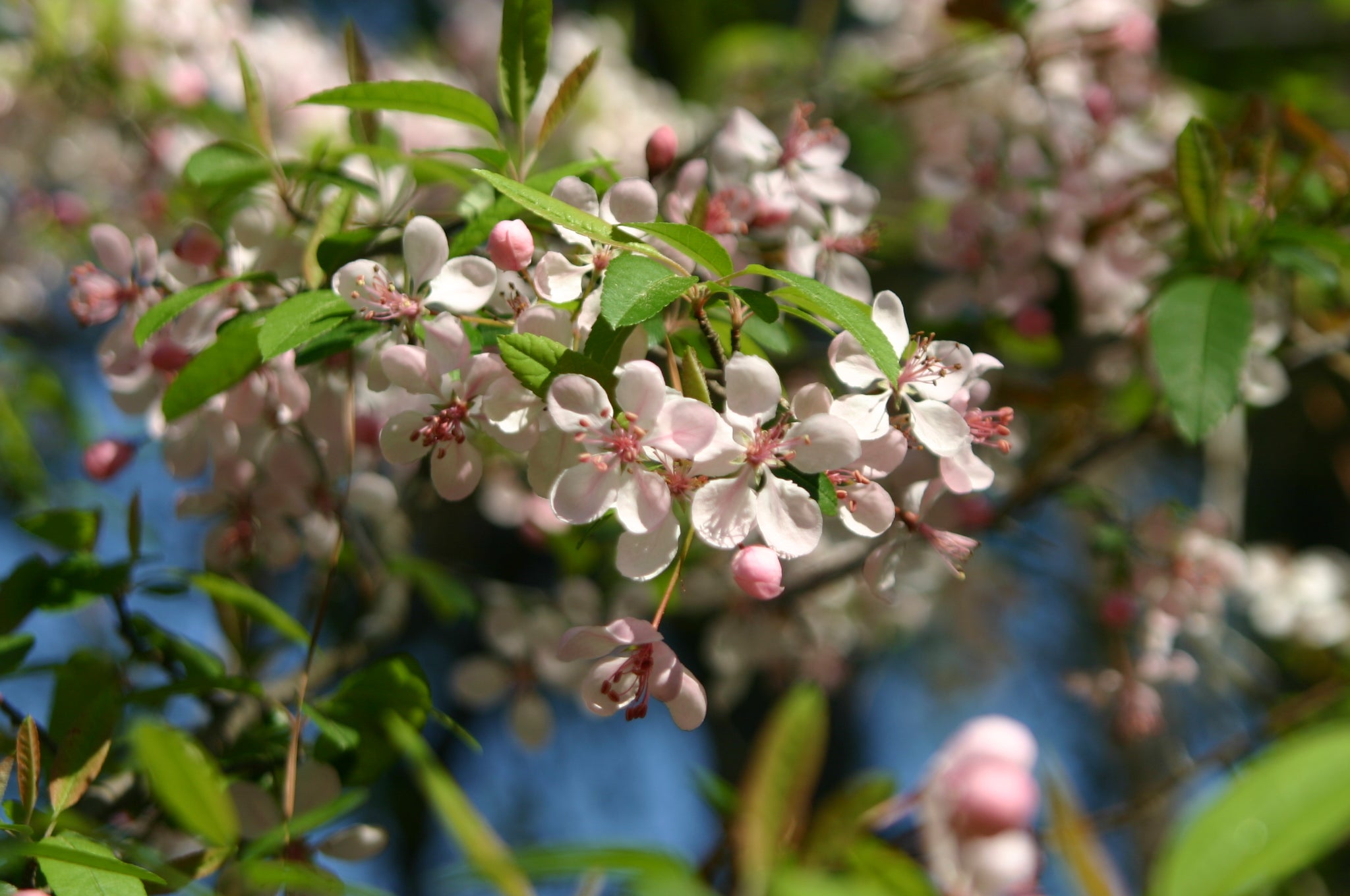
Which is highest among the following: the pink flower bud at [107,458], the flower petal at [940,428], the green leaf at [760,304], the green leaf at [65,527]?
the green leaf at [760,304]

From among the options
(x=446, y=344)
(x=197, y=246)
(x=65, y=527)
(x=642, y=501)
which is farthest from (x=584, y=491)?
(x=65, y=527)

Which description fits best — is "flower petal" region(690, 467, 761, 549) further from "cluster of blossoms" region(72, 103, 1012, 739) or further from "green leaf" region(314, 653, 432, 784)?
"green leaf" region(314, 653, 432, 784)

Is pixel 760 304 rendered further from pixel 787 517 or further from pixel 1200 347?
pixel 1200 347

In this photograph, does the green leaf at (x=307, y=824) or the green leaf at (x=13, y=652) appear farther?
the green leaf at (x=13, y=652)

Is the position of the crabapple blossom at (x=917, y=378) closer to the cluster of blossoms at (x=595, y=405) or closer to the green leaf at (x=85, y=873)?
the cluster of blossoms at (x=595, y=405)

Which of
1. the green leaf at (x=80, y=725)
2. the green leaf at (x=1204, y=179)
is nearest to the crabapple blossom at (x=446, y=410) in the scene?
the green leaf at (x=80, y=725)

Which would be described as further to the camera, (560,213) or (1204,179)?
(1204,179)

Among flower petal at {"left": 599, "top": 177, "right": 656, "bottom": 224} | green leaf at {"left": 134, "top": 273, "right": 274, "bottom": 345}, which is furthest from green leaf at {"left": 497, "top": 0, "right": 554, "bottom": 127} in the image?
green leaf at {"left": 134, "top": 273, "right": 274, "bottom": 345}

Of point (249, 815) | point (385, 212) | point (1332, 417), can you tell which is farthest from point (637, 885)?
point (1332, 417)
